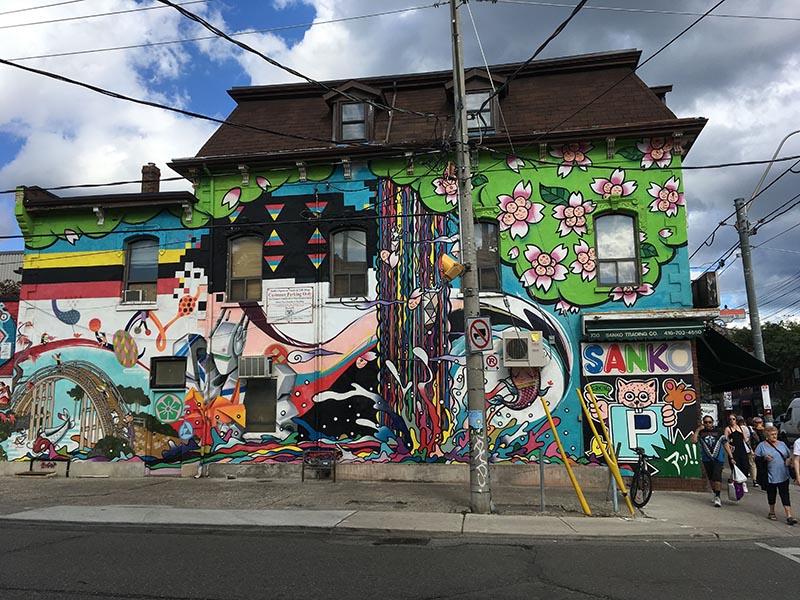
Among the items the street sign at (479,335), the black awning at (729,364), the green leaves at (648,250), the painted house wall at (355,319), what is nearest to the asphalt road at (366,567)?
the street sign at (479,335)

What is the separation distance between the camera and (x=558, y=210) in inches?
553

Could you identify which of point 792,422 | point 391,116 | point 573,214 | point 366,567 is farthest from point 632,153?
point 792,422

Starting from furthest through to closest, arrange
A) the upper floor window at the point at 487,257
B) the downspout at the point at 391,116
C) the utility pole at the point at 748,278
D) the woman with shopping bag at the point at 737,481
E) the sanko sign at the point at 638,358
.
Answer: the utility pole at the point at 748,278 → the downspout at the point at 391,116 → the upper floor window at the point at 487,257 → the sanko sign at the point at 638,358 → the woman with shopping bag at the point at 737,481

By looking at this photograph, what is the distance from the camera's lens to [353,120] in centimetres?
1531

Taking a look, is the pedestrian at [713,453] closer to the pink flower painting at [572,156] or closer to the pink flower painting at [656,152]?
the pink flower painting at [656,152]

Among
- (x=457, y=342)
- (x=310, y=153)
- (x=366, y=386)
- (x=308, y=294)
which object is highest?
(x=310, y=153)

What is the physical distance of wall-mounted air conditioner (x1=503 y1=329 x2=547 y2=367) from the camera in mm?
13461

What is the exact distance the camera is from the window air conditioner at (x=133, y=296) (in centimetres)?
1548

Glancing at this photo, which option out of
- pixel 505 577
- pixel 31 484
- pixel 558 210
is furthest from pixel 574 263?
pixel 31 484

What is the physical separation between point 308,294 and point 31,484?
7.37 metres

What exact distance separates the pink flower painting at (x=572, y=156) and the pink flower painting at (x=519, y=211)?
2.77 ft

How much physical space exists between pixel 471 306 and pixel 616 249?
5.02 m

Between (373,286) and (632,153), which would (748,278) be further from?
(373,286)

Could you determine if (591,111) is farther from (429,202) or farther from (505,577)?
(505,577)
